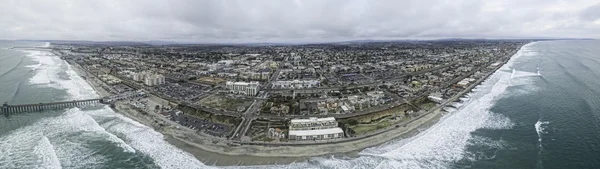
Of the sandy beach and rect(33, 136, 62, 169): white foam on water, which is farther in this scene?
the sandy beach

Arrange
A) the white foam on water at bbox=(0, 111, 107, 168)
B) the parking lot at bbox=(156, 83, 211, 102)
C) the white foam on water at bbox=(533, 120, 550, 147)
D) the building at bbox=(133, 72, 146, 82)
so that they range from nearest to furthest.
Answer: the white foam on water at bbox=(0, 111, 107, 168), the white foam on water at bbox=(533, 120, 550, 147), the parking lot at bbox=(156, 83, 211, 102), the building at bbox=(133, 72, 146, 82)

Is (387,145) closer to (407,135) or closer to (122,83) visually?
(407,135)

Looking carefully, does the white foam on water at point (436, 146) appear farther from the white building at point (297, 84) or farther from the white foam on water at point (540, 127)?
the white building at point (297, 84)

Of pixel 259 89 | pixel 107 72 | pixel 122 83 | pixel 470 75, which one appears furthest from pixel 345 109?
pixel 107 72

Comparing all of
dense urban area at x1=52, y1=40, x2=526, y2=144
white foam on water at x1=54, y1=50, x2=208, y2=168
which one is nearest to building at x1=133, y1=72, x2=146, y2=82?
dense urban area at x1=52, y1=40, x2=526, y2=144

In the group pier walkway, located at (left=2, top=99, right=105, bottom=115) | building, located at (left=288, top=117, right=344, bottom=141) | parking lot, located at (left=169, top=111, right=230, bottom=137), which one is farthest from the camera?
pier walkway, located at (left=2, top=99, right=105, bottom=115)

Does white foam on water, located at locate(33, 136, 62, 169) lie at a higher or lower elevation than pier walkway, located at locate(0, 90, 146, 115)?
lower

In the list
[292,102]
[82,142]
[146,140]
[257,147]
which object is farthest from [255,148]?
[82,142]

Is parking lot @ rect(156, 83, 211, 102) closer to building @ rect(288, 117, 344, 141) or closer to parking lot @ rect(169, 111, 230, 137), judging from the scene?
parking lot @ rect(169, 111, 230, 137)
